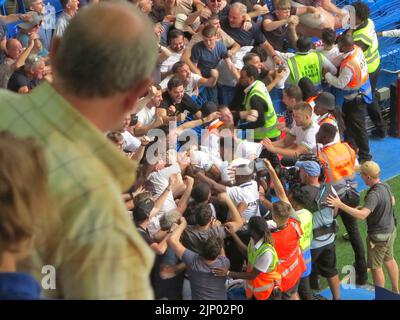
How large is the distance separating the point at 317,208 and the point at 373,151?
391 centimetres

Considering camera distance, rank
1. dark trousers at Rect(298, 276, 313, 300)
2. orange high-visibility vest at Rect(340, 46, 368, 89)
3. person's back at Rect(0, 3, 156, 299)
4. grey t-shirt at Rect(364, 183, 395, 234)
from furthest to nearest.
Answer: orange high-visibility vest at Rect(340, 46, 368, 89) < grey t-shirt at Rect(364, 183, 395, 234) < dark trousers at Rect(298, 276, 313, 300) < person's back at Rect(0, 3, 156, 299)

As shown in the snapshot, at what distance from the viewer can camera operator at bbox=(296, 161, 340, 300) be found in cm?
722

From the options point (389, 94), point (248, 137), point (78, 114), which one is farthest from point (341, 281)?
point (78, 114)

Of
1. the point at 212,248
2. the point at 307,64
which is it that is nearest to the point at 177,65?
the point at 307,64

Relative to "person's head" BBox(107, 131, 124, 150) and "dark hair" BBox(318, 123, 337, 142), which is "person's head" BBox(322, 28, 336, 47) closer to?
"dark hair" BBox(318, 123, 337, 142)

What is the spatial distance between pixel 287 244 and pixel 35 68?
3125 mm

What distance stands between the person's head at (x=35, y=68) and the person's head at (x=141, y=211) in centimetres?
211

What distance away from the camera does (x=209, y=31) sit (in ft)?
31.7

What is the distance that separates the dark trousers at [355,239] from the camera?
309 inches

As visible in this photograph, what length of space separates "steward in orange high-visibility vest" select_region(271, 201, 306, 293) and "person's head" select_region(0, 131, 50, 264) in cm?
511

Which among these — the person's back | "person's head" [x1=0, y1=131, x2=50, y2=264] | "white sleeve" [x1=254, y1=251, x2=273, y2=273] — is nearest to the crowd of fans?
"white sleeve" [x1=254, y1=251, x2=273, y2=273]

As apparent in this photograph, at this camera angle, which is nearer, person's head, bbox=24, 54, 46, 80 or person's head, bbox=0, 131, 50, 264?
person's head, bbox=0, 131, 50, 264

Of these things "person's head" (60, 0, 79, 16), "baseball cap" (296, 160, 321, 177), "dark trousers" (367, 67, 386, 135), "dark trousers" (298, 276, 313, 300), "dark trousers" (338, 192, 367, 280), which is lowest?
"dark trousers" (367, 67, 386, 135)

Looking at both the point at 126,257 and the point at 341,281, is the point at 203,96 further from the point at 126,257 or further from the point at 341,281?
the point at 126,257
